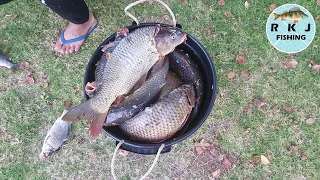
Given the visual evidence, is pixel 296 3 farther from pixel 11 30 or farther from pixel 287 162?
pixel 11 30

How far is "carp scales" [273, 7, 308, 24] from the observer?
328cm

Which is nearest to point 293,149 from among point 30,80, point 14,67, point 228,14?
point 228,14

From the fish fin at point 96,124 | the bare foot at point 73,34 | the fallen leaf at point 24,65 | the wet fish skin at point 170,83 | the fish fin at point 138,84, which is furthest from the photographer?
the fallen leaf at point 24,65

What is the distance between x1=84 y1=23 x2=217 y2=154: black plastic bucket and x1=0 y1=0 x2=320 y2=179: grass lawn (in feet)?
1.90

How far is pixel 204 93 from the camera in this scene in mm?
2639

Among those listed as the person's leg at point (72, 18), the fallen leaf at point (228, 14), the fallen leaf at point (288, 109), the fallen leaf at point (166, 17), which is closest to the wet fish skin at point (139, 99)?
the person's leg at point (72, 18)

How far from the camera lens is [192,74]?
259 centimetres

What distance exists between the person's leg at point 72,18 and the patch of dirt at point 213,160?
1.26 m

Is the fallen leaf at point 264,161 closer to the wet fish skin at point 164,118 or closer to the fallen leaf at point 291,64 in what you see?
the fallen leaf at point 291,64

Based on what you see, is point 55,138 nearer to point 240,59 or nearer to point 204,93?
point 204,93

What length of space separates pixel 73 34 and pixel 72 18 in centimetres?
39

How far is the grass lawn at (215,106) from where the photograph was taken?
3111 mm

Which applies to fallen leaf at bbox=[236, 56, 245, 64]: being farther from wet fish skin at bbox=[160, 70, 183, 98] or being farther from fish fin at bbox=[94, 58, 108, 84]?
fish fin at bbox=[94, 58, 108, 84]

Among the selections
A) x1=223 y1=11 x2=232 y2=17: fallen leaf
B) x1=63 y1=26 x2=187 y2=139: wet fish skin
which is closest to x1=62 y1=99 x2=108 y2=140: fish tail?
x1=63 y1=26 x2=187 y2=139: wet fish skin
